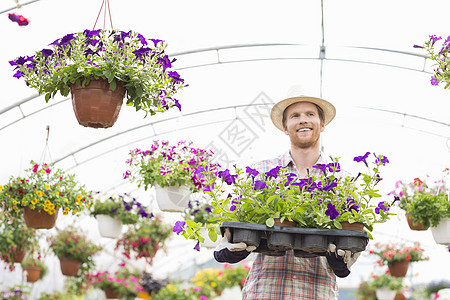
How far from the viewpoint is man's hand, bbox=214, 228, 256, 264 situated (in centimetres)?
156

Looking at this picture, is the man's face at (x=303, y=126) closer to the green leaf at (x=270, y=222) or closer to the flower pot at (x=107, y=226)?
the green leaf at (x=270, y=222)

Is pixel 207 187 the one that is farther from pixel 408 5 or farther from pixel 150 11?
pixel 408 5

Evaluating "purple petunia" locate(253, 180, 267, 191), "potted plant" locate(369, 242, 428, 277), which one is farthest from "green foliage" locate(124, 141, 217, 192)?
"potted plant" locate(369, 242, 428, 277)

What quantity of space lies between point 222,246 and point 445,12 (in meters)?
4.08

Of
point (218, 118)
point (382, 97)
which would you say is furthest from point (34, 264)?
point (382, 97)

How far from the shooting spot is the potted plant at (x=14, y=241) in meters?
6.14

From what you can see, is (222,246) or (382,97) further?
(382,97)

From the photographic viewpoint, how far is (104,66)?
2355mm

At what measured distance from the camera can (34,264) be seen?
304 inches

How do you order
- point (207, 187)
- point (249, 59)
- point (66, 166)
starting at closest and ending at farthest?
point (207, 187) < point (249, 59) < point (66, 166)

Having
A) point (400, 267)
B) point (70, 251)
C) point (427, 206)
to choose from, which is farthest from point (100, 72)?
point (400, 267)

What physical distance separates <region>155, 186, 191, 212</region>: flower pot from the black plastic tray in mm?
2964

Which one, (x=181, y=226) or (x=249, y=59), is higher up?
(x=249, y=59)

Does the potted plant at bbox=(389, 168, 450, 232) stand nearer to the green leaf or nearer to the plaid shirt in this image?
the plaid shirt
